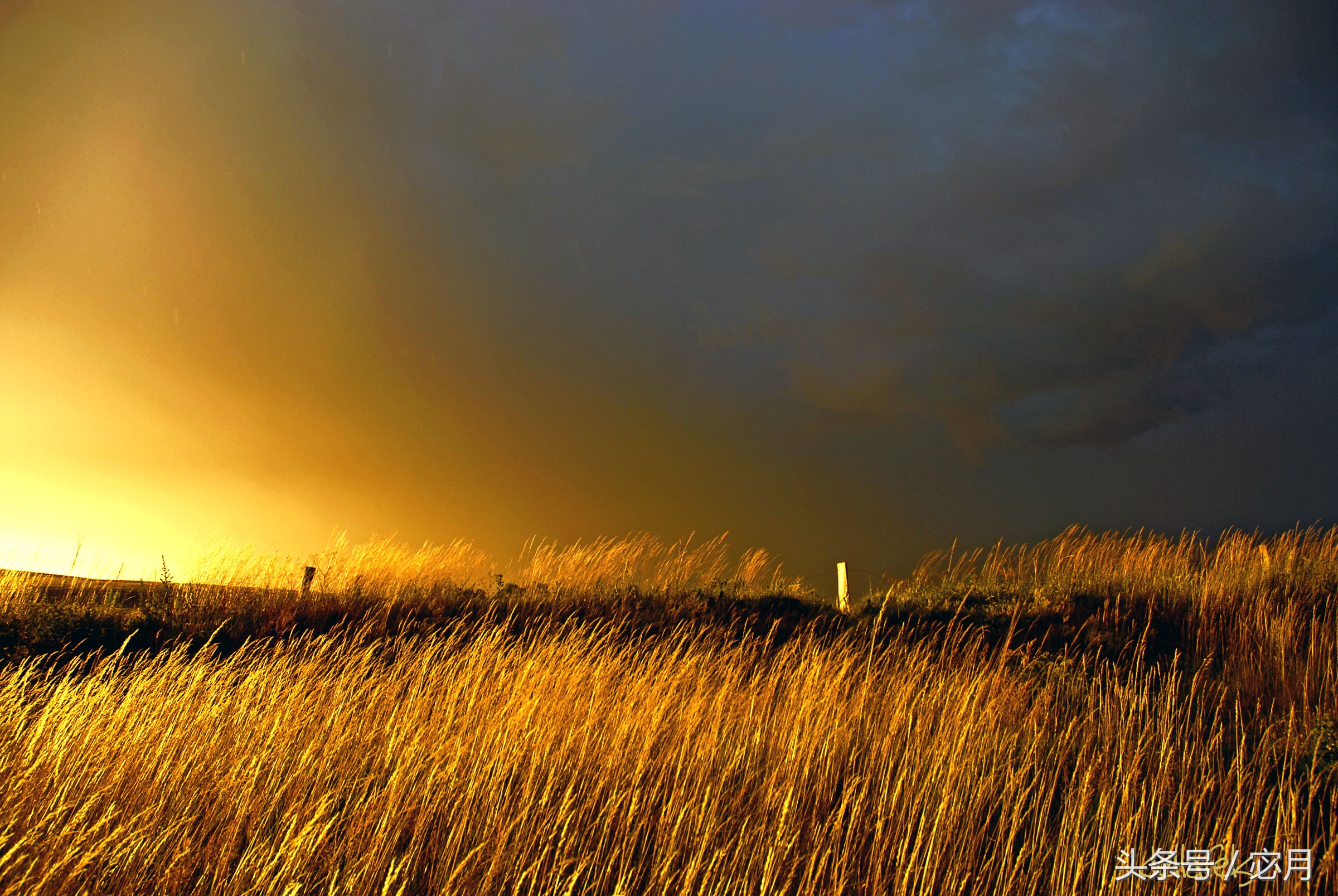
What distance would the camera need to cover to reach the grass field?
10.2 ft

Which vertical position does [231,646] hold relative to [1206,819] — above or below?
below

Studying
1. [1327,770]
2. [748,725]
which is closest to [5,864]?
[748,725]

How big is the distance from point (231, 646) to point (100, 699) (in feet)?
13.6

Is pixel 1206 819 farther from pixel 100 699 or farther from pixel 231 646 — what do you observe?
pixel 231 646

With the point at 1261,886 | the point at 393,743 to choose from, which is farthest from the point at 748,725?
the point at 1261,886

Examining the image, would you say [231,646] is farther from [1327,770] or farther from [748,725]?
[1327,770]

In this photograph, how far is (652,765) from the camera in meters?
4.25

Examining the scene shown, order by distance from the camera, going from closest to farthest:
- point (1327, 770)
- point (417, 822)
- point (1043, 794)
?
point (417, 822) → point (1043, 794) → point (1327, 770)

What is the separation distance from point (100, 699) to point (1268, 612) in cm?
1143

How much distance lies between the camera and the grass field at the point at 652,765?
3109 mm

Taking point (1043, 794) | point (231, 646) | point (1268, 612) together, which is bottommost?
point (231, 646)

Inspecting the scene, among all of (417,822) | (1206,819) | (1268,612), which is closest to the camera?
(417,822)

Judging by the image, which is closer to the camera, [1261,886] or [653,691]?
[1261,886]

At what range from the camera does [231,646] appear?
8.51 meters
